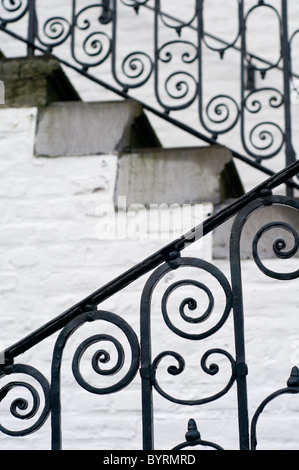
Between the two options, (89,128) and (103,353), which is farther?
(89,128)

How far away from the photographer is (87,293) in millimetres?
2871

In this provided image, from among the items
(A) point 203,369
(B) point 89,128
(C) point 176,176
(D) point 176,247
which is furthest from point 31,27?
(A) point 203,369

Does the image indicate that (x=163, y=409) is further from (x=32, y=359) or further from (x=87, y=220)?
(x=87, y=220)

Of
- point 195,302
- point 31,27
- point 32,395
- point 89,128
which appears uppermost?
point 31,27

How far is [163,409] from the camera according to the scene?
9.01 feet

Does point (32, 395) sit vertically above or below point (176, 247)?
below

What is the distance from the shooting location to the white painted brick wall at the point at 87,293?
2.71 metres

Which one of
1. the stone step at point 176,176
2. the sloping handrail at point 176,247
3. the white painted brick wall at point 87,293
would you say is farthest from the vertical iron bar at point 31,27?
the sloping handrail at point 176,247

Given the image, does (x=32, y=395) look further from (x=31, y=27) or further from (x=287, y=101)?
(x=31, y=27)

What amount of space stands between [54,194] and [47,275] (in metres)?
0.34

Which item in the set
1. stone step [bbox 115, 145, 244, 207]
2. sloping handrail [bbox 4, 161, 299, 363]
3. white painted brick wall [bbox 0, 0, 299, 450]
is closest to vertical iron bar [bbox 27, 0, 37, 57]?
white painted brick wall [bbox 0, 0, 299, 450]

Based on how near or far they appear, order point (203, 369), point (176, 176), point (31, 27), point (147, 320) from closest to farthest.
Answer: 1. point (203, 369)
2. point (147, 320)
3. point (176, 176)
4. point (31, 27)
